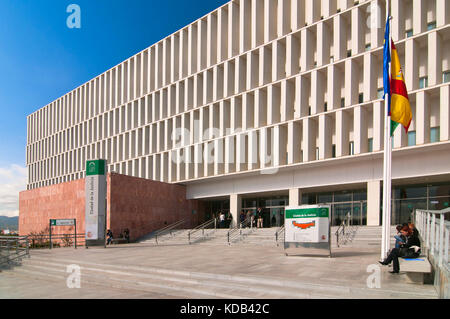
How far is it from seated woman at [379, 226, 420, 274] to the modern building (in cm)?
1373

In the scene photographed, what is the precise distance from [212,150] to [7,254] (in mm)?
21220

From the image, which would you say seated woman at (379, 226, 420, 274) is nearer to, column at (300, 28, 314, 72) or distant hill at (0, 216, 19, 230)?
column at (300, 28, 314, 72)

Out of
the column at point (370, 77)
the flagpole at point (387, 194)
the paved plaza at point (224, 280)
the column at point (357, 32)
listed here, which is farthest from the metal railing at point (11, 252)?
the column at point (357, 32)

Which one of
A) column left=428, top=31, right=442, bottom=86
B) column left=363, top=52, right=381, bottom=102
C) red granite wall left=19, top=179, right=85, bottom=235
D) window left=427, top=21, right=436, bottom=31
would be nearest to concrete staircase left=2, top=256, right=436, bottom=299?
red granite wall left=19, top=179, right=85, bottom=235

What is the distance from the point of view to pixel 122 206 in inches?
1194

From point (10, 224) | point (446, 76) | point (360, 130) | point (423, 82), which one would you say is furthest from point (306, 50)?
point (10, 224)

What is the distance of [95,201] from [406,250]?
60.7ft

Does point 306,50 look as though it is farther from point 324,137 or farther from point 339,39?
point 324,137

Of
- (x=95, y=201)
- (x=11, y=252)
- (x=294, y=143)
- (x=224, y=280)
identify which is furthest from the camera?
(x=294, y=143)

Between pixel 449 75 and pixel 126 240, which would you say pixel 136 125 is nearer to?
pixel 126 240

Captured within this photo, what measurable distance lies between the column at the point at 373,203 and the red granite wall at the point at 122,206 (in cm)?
1721

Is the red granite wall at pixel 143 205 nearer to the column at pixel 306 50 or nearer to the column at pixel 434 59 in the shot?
the column at pixel 306 50

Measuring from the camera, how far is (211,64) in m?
37.1
